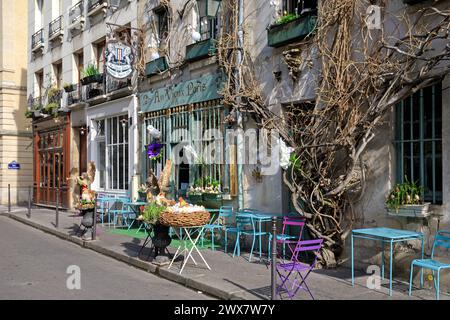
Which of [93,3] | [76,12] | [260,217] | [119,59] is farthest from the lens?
[76,12]

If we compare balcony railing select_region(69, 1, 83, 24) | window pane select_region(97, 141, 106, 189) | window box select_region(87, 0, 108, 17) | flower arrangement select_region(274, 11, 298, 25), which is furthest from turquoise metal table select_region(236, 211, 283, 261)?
balcony railing select_region(69, 1, 83, 24)

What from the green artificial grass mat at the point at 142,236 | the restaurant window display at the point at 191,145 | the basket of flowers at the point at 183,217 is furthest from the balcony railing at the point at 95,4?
the basket of flowers at the point at 183,217

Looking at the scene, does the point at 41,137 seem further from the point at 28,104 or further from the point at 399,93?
the point at 399,93

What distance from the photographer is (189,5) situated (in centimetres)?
1267

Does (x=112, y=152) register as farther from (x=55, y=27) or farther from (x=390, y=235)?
(x=390, y=235)

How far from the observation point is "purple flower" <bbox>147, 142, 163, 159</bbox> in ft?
45.0

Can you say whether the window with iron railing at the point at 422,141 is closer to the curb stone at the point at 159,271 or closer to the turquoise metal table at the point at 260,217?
the turquoise metal table at the point at 260,217

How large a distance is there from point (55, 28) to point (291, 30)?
14.5 metres

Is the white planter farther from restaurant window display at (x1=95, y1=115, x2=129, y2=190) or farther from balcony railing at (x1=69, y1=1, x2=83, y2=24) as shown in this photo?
balcony railing at (x1=69, y1=1, x2=83, y2=24)

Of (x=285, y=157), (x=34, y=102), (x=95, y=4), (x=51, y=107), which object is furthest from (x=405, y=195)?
(x=34, y=102)

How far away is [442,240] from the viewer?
6664 mm

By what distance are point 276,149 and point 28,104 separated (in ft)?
56.0

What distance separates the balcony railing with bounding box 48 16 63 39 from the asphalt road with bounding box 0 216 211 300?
1139 centimetres

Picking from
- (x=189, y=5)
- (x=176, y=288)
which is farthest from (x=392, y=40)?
(x=189, y=5)
